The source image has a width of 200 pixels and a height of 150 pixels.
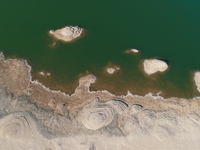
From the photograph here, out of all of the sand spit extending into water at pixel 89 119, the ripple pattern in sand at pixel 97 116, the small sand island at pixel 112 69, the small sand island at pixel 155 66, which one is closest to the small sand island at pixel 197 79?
the sand spit extending into water at pixel 89 119

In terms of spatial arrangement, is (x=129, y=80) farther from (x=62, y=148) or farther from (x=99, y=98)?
(x=62, y=148)

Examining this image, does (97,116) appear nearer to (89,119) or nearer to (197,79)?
(89,119)

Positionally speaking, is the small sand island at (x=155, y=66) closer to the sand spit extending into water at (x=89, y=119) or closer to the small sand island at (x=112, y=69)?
the sand spit extending into water at (x=89, y=119)

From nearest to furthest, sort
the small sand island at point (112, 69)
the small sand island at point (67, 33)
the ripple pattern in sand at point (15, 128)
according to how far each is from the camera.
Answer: the ripple pattern in sand at point (15, 128), the small sand island at point (112, 69), the small sand island at point (67, 33)

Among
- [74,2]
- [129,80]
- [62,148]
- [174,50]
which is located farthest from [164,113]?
[74,2]

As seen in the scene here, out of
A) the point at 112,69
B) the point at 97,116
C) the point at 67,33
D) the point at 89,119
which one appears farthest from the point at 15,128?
the point at 67,33
